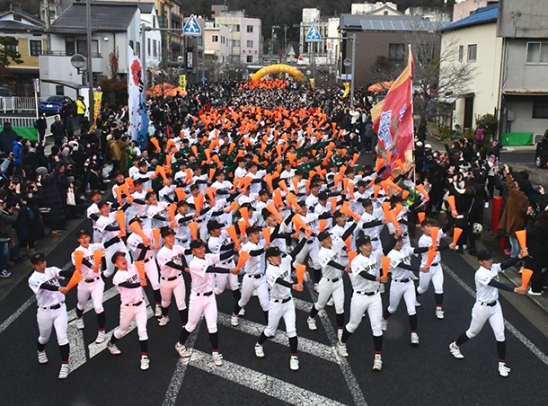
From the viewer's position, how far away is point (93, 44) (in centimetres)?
4359

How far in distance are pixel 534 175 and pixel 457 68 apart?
42.1ft

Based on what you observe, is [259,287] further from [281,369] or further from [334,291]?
[281,369]

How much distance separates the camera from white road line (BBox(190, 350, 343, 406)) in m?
6.80

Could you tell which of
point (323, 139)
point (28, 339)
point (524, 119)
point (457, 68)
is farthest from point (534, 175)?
point (28, 339)

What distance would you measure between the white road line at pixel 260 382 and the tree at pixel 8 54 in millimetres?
40516

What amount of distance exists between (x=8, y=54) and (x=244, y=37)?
6208 cm

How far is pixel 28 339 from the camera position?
8.41 meters

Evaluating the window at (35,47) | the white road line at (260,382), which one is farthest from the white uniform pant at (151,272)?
the window at (35,47)

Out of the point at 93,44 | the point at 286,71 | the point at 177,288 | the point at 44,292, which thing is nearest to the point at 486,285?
the point at 177,288

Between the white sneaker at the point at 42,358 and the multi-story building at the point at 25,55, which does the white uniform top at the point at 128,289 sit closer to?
the white sneaker at the point at 42,358

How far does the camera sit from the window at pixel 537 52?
88.5 ft

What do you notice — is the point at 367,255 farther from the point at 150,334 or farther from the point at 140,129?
the point at 140,129

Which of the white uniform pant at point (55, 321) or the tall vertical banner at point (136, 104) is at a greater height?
the tall vertical banner at point (136, 104)

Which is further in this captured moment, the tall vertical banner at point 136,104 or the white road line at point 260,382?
the tall vertical banner at point 136,104
